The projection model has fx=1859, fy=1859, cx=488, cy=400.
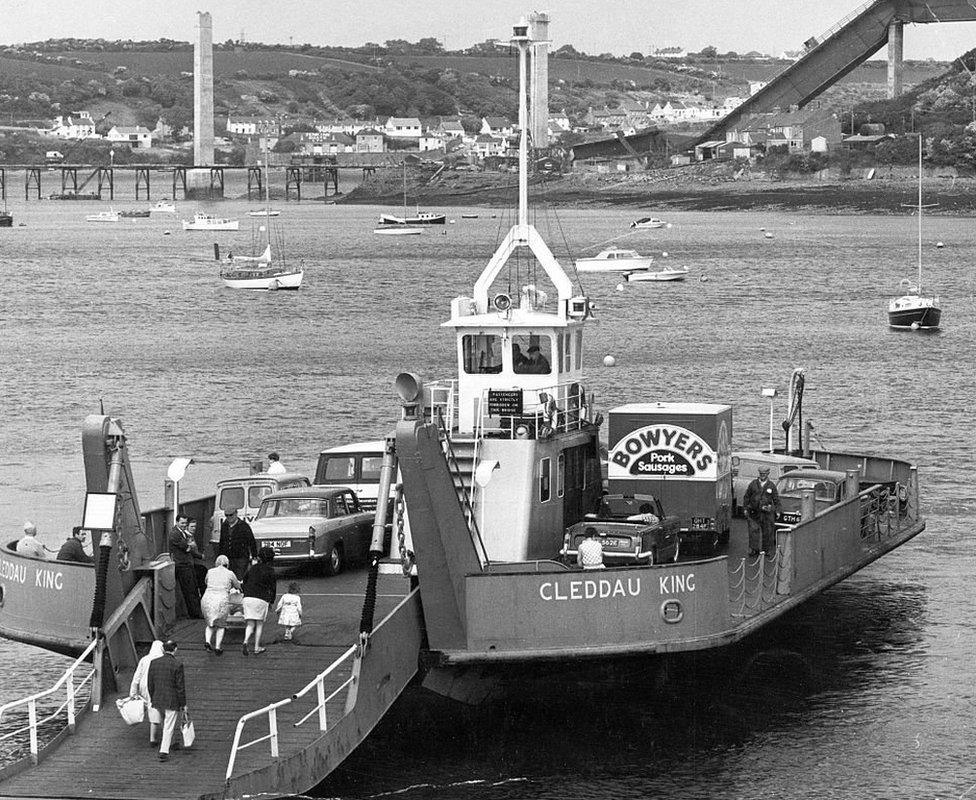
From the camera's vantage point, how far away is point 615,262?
461ft

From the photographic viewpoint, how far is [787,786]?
24.9 metres

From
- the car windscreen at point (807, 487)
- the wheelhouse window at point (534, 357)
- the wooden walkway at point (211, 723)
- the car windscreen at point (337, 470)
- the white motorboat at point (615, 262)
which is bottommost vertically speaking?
the wooden walkway at point (211, 723)

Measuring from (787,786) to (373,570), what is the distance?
21.3 feet

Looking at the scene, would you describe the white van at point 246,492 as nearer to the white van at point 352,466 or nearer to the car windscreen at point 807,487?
the white van at point 352,466

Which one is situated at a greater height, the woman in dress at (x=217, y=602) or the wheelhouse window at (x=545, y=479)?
the wheelhouse window at (x=545, y=479)

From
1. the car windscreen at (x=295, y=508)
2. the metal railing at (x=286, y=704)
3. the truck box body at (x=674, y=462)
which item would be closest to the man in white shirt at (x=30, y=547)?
the car windscreen at (x=295, y=508)

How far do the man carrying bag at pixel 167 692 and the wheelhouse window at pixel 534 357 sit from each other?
9.56 m

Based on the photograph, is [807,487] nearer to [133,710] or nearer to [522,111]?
[522,111]

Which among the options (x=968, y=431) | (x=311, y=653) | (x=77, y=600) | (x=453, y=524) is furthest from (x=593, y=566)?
(x=968, y=431)

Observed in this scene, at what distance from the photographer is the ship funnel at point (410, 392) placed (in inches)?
921

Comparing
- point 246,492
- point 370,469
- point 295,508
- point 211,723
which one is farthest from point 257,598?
point 370,469

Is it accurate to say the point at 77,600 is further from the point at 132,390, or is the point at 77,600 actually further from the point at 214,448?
the point at 132,390

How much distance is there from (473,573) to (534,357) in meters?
6.01

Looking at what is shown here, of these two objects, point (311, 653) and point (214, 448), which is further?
point (214, 448)
